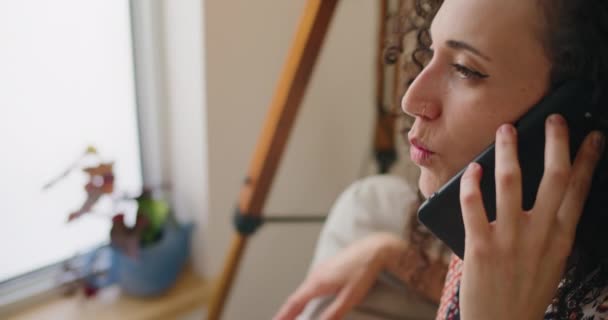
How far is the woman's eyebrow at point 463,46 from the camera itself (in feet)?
1.83

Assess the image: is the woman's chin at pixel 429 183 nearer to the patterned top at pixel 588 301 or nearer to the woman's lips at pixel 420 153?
the woman's lips at pixel 420 153

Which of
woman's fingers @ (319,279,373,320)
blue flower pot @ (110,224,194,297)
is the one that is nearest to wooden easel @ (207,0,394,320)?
blue flower pot @ (110,224,194,297)

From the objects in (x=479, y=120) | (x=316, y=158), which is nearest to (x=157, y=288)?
(x=316, y=158)

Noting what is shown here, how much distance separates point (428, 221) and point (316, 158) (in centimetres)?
80

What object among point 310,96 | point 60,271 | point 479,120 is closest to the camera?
point 479,120

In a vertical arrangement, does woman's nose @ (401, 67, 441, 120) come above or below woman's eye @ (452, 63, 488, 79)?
below

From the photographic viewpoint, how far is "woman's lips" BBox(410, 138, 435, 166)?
0.62m

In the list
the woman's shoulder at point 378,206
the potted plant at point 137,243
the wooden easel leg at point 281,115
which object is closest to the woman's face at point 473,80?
the wooden easel leg at point 281,115

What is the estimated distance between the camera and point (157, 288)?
1.18m

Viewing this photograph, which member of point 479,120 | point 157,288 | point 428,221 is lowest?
point 157,288

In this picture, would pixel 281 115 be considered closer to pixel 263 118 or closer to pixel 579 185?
pixel 263 118

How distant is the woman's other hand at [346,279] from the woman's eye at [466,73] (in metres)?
0.45

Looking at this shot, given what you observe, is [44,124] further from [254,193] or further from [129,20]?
[254,193]

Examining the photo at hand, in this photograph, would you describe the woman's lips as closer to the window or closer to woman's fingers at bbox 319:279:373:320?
woman's fingers at bbox 319:279:373:320
